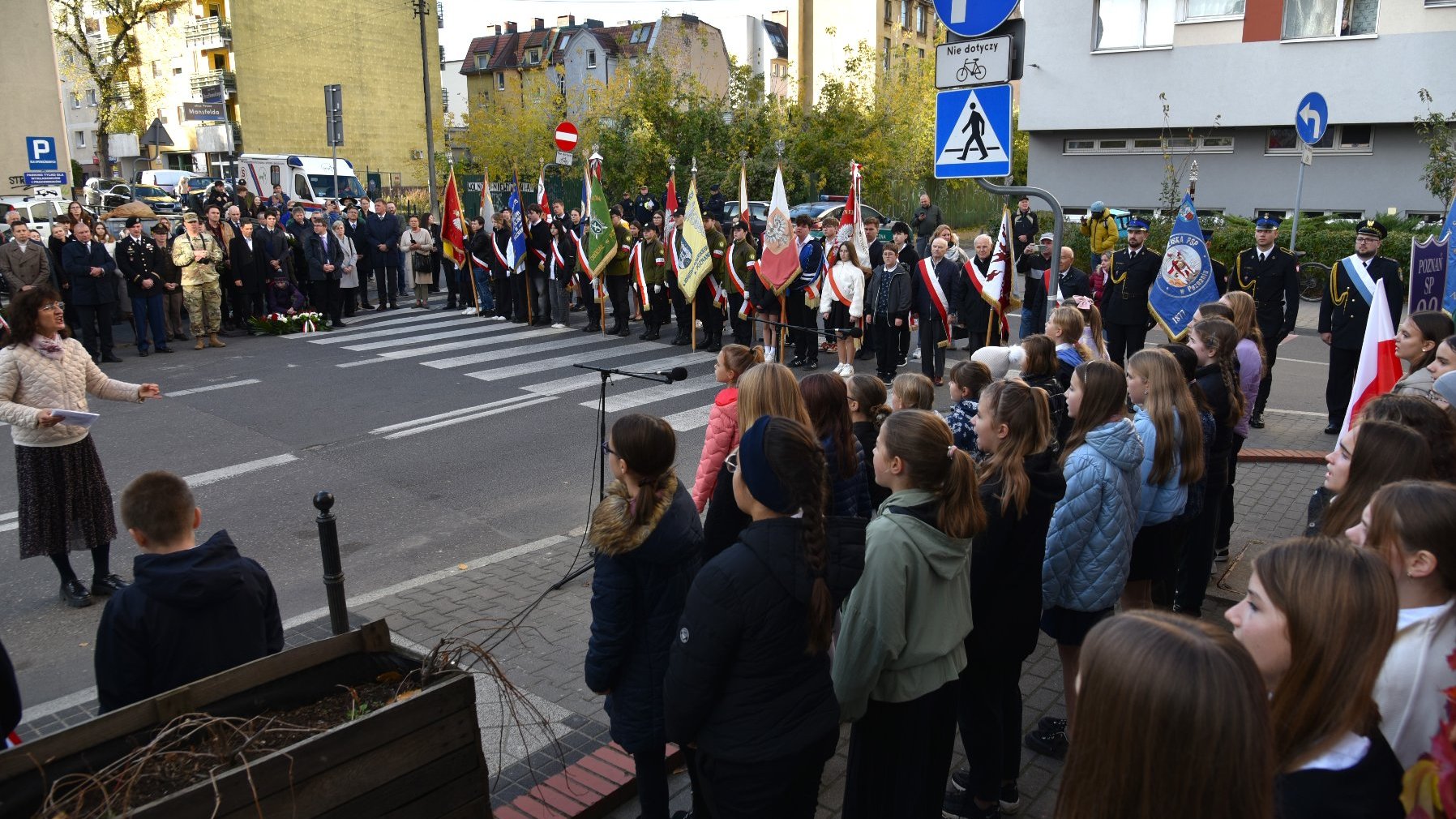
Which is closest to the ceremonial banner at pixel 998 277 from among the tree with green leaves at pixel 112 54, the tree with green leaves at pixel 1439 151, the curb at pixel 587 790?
the curb at pixel 587 790

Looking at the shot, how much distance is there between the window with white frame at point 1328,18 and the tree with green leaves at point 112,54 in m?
37.6

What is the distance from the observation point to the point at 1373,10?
23.0 m

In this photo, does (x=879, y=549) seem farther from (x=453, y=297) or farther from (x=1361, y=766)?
(x=453, y=297)

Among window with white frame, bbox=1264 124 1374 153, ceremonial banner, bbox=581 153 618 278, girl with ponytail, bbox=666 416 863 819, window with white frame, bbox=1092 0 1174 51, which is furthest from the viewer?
window with white frame, bbox=1092 0 1174 51

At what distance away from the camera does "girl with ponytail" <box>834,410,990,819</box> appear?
3275 mm

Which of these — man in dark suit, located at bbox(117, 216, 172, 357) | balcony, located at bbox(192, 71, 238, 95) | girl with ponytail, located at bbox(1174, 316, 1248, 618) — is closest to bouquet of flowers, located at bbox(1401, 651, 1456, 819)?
girl with ponytail, located at bbox(1174, 316, 1248, 618)

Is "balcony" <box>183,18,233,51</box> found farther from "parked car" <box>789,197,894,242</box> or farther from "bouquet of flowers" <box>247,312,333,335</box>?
"bouquet of flowers" <box>247,312,333,335</box>

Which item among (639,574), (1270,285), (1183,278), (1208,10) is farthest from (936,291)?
(1208,10)

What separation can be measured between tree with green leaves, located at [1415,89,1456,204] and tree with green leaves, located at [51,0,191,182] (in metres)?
39.7

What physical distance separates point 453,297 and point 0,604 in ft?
46.8

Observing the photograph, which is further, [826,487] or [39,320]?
[39,320]

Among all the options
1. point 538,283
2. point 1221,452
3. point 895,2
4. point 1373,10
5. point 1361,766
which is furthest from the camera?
point 895,2

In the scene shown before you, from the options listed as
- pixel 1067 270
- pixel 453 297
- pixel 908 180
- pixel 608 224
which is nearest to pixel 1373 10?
pixel 908 180

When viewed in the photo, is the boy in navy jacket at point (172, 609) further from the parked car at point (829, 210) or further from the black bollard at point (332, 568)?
the parked car at point (829, 210)
